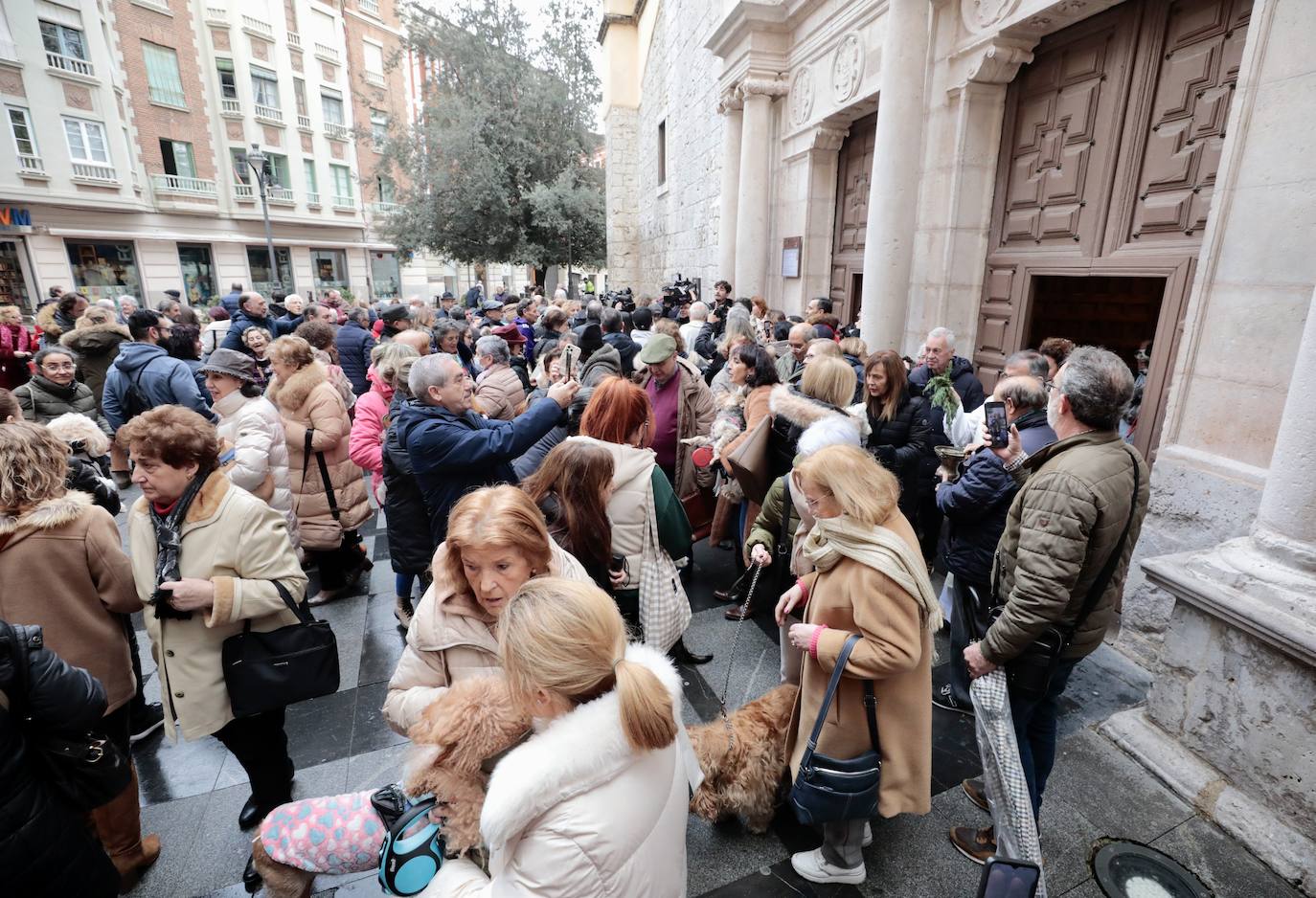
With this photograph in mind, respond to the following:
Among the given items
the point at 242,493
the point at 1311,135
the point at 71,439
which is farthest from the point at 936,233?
the point at 71,439

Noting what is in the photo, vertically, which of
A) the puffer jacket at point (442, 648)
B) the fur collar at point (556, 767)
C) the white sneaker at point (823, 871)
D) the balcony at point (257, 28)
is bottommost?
the white sneaker at point (823, 871)

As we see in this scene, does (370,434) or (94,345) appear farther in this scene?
(94,345)

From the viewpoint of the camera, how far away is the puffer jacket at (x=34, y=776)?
163 cm

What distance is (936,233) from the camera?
5777 mm

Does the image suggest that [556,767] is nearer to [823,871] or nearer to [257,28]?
[823,871]

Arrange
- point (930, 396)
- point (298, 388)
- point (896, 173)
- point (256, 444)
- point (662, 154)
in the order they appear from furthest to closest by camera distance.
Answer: point (662, 154) < point (896, 173) < point (930, 396) < point (298, 388) < point (256, 444)

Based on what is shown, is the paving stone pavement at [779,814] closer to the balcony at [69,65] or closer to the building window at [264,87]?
the balcony at [69,65]

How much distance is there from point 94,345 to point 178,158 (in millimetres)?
26326

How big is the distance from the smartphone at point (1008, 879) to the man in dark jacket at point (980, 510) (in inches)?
56.3

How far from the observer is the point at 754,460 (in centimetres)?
371

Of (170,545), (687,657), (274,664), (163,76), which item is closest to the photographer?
(170,545)

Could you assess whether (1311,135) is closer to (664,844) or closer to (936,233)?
(936,233)

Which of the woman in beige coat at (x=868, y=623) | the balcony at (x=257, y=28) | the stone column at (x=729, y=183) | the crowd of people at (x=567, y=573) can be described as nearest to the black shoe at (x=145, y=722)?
the crowd of people at (x=567, y=573)

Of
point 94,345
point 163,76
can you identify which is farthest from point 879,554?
point 163,76
